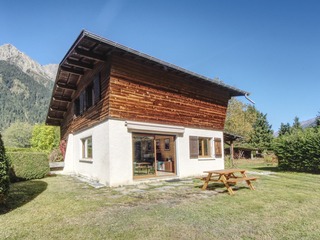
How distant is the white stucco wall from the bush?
81.8 inches

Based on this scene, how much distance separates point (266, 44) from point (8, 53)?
220 m

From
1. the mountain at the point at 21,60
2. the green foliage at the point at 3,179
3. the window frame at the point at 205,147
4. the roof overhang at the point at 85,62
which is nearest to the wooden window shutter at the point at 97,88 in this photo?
the roof overhang at the point at 85,62

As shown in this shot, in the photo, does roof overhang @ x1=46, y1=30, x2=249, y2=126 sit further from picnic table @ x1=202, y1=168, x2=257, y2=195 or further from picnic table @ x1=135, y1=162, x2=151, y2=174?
picnic table @ x1=135, y1=162, x2=151, y2=174

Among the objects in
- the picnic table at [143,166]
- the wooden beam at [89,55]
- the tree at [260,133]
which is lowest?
the picnic table at [143,166]

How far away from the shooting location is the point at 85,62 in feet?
36.4

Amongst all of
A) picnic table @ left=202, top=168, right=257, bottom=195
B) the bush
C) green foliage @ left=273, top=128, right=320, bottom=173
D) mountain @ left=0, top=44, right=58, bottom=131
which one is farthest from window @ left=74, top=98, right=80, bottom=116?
mountain @ left=0, top=44, right=58, bottom=131

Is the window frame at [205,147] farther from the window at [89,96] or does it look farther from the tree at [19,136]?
the tree at [19,136]

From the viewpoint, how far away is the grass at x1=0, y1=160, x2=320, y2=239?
4.10 m

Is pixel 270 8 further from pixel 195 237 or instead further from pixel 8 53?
pixel 8 53

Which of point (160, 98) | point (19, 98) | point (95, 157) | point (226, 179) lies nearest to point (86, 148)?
point (95, 157)

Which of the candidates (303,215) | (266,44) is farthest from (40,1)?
(303,215)

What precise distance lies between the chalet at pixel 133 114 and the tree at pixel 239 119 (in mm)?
23074

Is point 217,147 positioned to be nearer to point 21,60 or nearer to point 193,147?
point 193,147

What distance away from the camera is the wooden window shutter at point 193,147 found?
12.5 meters
